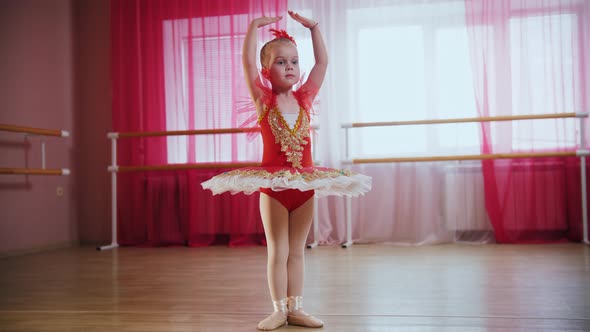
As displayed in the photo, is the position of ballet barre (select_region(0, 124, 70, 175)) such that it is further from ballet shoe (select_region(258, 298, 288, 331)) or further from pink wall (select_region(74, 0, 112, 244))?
ballet shoe (select_region(258, 298, 288, 331))

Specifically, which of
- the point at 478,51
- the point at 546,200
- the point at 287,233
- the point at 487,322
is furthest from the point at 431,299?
the point at 478,51

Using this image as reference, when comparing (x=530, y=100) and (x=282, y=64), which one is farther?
(x=530, y=100)

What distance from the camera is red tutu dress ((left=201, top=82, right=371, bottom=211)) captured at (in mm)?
1471

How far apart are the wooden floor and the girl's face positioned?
79cm

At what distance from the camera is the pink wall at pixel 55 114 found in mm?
3666

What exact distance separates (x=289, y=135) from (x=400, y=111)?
2443 millimetres

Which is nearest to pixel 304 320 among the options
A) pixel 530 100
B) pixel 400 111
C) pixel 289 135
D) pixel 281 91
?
pixel 289 135

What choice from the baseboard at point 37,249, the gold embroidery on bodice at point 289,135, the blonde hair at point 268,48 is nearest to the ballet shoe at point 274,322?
the gold embroidery on bodice at point 289,135

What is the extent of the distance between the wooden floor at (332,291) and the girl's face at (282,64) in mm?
786

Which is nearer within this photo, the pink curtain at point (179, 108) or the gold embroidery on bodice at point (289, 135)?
the gold embroidery on bodice at point (289, 135)

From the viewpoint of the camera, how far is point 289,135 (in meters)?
1.62

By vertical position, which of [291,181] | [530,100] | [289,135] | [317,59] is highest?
[530,100]

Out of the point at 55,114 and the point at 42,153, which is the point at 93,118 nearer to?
the point at 55,114

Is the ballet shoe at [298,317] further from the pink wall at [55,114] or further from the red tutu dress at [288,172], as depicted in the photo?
the pink wall at [55,114]
